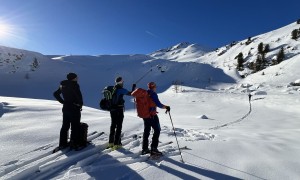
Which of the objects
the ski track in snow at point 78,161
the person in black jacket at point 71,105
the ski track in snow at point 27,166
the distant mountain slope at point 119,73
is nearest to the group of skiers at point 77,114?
the person in black jacket at point 71,105

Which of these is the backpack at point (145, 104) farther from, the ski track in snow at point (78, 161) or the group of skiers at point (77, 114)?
the ski track in snow at point (78, 161)

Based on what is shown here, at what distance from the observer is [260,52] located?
5734cm

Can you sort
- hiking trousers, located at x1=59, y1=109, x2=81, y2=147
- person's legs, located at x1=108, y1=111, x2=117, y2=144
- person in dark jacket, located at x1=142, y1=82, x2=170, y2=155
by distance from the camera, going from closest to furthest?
1. person in dark jacket, located at x1=142, y1=82, x2=170, y2=155
2. hiking trousers, located at x1=59, y1=109, x2=81, y2=147
3. person's legs, located at x1=108, y1=111, x2=117, y2=144

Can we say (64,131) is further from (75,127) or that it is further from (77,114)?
(77,114)

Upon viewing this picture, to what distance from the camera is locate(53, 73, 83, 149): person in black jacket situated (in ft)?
21.6

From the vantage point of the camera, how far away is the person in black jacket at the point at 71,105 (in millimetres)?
6594

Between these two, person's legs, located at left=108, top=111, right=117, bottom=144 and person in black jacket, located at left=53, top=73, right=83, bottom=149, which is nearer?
person in black jacket, located at left=53, top=73, right=83, bottom=149

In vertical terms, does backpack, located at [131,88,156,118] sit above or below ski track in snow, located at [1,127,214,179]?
above

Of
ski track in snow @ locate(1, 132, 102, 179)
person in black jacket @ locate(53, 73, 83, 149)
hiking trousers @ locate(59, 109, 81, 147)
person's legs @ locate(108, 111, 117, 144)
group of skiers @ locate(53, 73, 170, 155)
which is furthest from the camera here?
person's legs @ locate(108, 111, 117, 144)

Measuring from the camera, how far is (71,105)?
21.9 feet

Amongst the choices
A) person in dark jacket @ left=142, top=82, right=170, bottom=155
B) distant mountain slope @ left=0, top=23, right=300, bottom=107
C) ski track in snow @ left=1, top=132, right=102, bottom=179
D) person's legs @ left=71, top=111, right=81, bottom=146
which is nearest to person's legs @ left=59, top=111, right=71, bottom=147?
person's legs @ left=71, top=111, right=81, bottom=146

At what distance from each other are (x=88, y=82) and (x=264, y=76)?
93.8 ft

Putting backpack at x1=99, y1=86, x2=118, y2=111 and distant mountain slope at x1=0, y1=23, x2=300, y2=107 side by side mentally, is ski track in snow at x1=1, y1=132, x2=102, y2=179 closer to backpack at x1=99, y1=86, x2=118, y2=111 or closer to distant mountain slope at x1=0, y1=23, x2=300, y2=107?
backpack at x1=99, y1=86, x2=118, y2=111

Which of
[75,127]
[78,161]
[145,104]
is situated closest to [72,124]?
[75,127]
